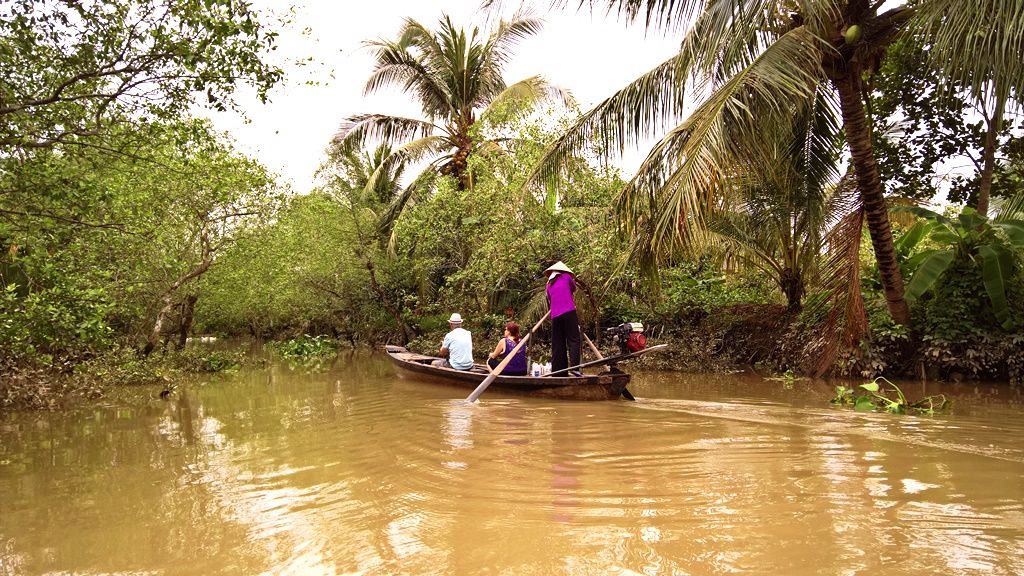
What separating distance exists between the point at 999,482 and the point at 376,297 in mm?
20003

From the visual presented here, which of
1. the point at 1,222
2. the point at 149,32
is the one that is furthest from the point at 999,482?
the point at 1,222

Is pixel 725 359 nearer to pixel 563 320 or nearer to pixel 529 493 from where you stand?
pixel 563 320

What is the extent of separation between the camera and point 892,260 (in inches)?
369

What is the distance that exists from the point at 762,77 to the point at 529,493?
19.2 ft

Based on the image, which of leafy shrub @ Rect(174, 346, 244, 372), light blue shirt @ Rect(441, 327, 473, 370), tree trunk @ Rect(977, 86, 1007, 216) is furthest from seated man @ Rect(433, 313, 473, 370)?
tree trunk @ Rect(977, 86, 1007, 216)

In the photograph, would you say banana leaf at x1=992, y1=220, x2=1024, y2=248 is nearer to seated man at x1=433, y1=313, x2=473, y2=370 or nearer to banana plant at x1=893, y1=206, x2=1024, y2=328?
banana plant at x1=893, y1=206, x2=1024, y2=328

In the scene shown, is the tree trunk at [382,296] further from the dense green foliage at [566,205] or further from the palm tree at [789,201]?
the palm tree at [789,201]

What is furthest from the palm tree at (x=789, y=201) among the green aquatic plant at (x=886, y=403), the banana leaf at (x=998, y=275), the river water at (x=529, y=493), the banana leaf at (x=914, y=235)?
the river water at (x=529, y=493)

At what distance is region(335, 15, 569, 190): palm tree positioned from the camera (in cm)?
1870

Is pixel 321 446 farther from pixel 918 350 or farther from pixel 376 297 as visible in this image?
pixel 376 297

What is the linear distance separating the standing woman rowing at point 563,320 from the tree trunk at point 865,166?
13.8 ft

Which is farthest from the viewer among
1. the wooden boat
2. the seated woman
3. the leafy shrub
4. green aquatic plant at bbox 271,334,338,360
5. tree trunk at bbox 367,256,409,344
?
tree trunk at bbox 367,256,409,344

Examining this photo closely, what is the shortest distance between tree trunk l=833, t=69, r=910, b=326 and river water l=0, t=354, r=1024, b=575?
2.42 m

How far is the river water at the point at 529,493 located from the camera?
10.4 ft
